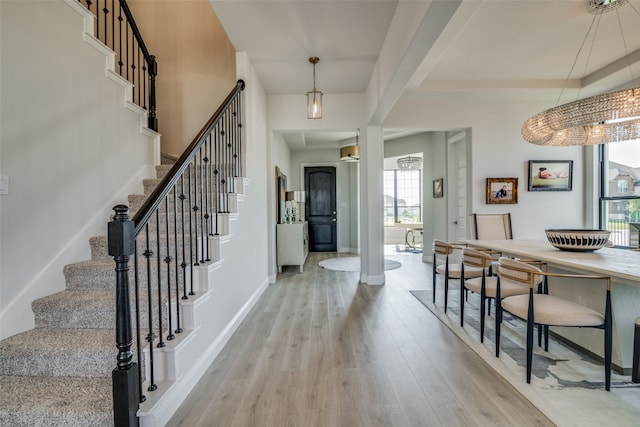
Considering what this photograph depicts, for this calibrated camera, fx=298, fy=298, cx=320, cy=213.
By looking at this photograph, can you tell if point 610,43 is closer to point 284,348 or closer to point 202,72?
point 284,348

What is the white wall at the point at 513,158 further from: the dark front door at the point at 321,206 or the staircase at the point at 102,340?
the dark front door at the point at 321,206

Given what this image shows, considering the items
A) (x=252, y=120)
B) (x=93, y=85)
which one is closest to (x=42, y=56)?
(x=93, y=85)

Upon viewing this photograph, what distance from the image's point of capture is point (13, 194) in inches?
75.7

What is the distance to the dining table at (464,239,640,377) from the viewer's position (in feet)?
6.13

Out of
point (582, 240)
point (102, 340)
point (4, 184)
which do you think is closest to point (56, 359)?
point (102, 340)

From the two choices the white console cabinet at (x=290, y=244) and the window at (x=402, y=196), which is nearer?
the white console cabinet at (x=290, y=244)

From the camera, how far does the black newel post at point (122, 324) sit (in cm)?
138

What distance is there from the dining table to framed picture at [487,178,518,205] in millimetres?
1920

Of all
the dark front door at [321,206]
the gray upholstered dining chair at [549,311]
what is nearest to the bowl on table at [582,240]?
the gray upholstered dining chair at [549,311]

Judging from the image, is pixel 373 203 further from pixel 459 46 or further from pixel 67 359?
pixel 67 359

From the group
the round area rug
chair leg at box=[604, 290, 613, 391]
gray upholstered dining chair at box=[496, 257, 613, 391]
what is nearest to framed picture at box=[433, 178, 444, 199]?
the round area rug

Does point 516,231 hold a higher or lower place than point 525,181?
lower

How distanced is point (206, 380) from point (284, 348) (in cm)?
65

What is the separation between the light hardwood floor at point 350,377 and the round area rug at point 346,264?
2.39m
